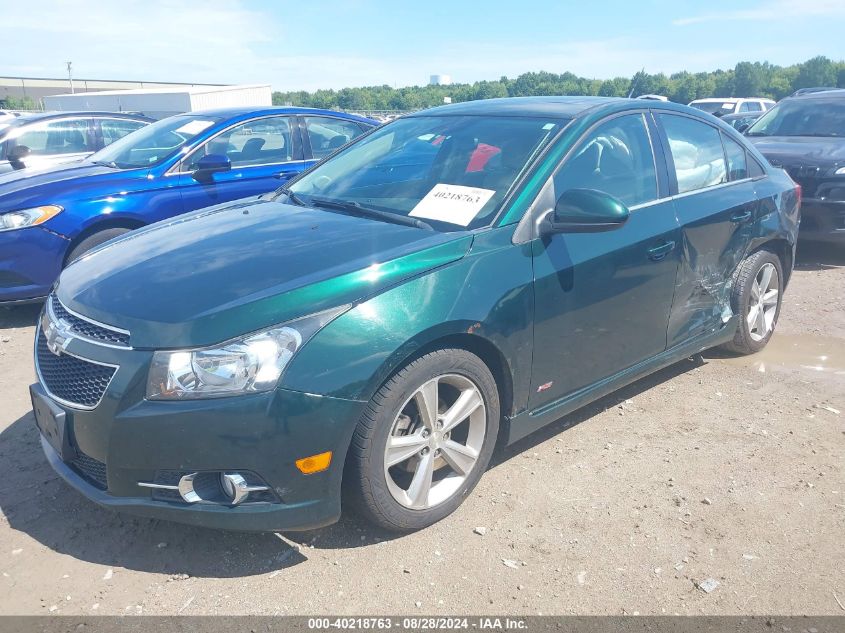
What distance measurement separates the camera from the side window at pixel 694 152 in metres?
3.91

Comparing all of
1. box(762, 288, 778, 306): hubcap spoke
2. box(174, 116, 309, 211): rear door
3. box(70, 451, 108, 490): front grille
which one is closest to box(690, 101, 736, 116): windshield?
box(174, 116, 309, 211): rear door

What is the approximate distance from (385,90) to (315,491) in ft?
196

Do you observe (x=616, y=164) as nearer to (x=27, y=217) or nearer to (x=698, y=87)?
(x=27, y=217)

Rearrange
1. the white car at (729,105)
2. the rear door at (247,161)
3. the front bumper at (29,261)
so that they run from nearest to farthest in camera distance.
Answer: the front bumper at (29,261) → the rear door at (247,161) → the white car at (729,105)

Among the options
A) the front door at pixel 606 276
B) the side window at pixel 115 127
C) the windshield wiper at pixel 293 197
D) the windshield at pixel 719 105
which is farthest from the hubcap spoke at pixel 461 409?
the windshield at pixel 719 105

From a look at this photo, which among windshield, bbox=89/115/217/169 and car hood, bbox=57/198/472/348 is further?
windshield, bbox=89/115/217/169

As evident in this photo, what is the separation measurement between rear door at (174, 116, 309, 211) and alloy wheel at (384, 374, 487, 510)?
152 inches

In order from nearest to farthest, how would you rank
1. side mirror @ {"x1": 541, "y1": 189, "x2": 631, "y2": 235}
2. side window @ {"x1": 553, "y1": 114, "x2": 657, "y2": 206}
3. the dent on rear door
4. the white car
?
1. side mirror @ {"x1": 541, "y1": 189, "x2": 631, "y2": 235}
2. side window @ {"x1": 553, "y1": 114, "x2": 657, "y2": 206}
3. the dent on rear door
4. the white car

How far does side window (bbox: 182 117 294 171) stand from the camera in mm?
6227

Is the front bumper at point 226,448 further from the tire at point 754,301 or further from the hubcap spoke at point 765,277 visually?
the hubcap spoke at point 765,277

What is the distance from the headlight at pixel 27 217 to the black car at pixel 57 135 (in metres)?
2.86

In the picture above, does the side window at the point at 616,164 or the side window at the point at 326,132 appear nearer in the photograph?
the side window at the point at 616,164

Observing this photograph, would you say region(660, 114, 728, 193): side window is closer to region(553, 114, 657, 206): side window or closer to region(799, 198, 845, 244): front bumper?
region(553, 114, 657, 206): side window

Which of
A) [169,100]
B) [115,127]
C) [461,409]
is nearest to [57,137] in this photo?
[115,127]
